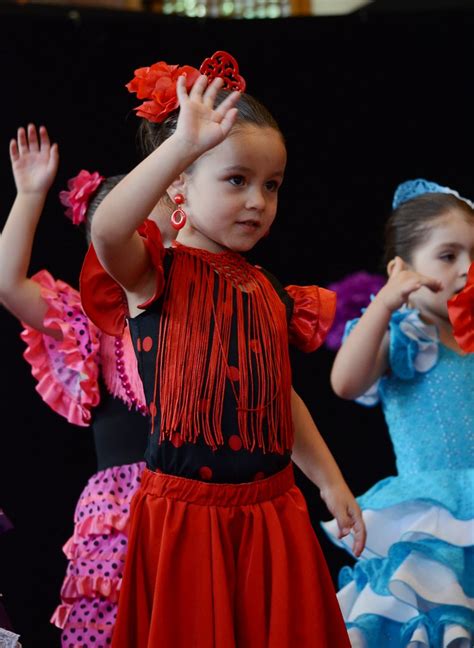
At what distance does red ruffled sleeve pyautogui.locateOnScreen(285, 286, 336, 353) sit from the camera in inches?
68.4

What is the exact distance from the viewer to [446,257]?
2.22 metres

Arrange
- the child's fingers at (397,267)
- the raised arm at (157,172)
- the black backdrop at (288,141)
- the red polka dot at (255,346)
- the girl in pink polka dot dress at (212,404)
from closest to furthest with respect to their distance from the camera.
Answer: the raised arm at (157,172) < the girl in pink polka dot dress at (212,404) < the red polka dot at (255,346) < the child's fingers at (397,267) < the black backdrop at (288,141)

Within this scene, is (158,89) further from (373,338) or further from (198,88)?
(373,338)

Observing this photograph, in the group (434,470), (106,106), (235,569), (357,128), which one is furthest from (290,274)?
(235,569)

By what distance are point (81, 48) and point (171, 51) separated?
23 centimetres

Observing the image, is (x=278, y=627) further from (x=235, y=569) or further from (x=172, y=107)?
(x=172, y=107)

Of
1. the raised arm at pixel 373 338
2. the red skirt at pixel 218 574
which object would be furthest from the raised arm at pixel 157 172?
the raised arm at pixel 373 338

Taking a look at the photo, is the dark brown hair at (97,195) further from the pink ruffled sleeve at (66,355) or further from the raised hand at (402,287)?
the raised hand at (402,287)

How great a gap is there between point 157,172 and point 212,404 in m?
0.36

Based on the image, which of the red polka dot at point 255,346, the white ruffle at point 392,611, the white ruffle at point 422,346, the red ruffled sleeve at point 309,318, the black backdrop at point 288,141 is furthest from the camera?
the black backdrop at point 288,141

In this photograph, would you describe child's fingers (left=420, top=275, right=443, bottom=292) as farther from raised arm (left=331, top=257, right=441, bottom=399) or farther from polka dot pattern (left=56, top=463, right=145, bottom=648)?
polka dot pattern (left=56, top=463, right=145, bottom=648)

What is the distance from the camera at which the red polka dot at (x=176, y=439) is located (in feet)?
5.01

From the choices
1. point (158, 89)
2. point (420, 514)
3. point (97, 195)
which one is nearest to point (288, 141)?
point (97, 195)

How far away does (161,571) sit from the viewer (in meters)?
1.46
